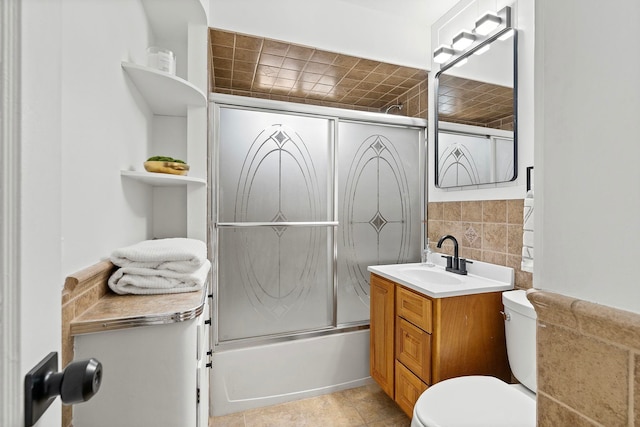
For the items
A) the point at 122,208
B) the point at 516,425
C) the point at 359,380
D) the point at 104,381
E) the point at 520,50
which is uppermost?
the point at 520,50

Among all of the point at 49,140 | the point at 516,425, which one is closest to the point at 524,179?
the point at 516,425

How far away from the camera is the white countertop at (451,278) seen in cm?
159

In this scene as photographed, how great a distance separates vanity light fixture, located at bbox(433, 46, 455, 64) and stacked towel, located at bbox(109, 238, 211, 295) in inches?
81.4

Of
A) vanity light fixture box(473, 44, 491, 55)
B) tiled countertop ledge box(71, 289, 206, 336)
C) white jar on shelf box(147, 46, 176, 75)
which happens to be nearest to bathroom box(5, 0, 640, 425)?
tiled countertop ledge box(71, 289, 206, 336)

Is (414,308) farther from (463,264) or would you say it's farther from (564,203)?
(564,203)

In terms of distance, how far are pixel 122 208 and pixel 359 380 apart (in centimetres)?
194

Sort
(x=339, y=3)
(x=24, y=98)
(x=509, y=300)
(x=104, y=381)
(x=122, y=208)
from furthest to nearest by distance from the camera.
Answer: (x=339, y=3), (x=509, y=300), (x=122, y=208), (x=104, y=381), (x=24, y=98)

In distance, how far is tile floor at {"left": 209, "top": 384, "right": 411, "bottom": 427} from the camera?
6.16 ft

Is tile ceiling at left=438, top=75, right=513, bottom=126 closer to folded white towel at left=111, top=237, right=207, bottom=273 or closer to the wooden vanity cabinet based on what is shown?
the wooden vanity cabinet

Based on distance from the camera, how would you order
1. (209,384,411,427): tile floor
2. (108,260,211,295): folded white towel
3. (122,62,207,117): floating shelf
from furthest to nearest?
(209,384,411,427): tile floor → (122,62,207,117): floating shelf → (108,260,211,295): folded white towel

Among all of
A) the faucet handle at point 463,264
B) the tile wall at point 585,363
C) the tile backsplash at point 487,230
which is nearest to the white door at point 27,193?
the tile wall at point 585,363

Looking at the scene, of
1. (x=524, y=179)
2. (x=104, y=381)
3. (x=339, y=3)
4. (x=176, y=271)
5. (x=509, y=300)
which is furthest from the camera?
(x=339, y=3)

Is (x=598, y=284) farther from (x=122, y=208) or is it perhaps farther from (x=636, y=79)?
(x=122, y=208)

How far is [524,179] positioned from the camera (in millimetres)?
1686
